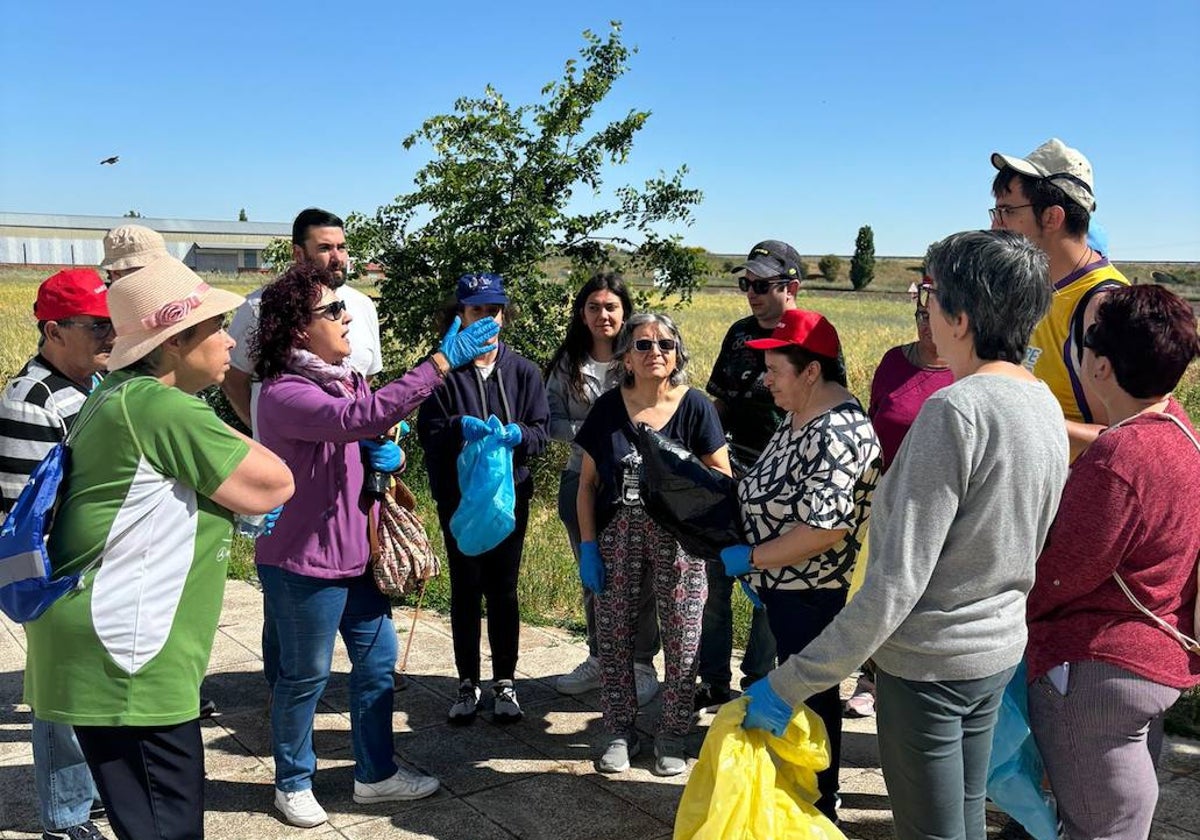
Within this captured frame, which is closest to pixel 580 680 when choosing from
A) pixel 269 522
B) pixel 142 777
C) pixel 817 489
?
pixel 269 522

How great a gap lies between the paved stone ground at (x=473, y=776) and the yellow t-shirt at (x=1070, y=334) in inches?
58.8

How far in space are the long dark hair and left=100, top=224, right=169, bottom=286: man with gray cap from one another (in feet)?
6.18

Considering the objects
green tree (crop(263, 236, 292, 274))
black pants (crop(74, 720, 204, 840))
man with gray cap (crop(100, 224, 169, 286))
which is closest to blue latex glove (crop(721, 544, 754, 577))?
black pants (crop(74, 720, 204, 840))

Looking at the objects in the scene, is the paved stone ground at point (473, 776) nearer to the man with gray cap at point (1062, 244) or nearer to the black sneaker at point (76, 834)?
the black sneaker at point (76, 834)

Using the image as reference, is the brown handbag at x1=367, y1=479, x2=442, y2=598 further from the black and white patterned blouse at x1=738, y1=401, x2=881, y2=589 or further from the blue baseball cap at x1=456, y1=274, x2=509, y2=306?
the black and white patterned blouse at x1=738, y1=401, x2=881, y2=589

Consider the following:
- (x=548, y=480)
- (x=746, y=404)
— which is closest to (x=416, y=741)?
(x=746, y=404)

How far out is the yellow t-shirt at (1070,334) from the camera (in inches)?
127

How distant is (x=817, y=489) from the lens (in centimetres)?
312

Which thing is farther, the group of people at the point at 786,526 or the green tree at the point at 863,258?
the green tree at the point at 863,258

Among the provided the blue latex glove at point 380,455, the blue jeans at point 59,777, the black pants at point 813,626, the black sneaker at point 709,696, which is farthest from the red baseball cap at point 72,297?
the black sneaker at point 709,696

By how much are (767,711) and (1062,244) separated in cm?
186

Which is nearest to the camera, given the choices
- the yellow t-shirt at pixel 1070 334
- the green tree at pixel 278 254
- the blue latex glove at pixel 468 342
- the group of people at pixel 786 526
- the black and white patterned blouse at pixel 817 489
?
the group of people at pixel 786 526

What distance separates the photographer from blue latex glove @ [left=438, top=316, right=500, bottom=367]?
12.1 feet

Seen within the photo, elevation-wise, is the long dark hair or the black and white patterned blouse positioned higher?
the long dark hair
